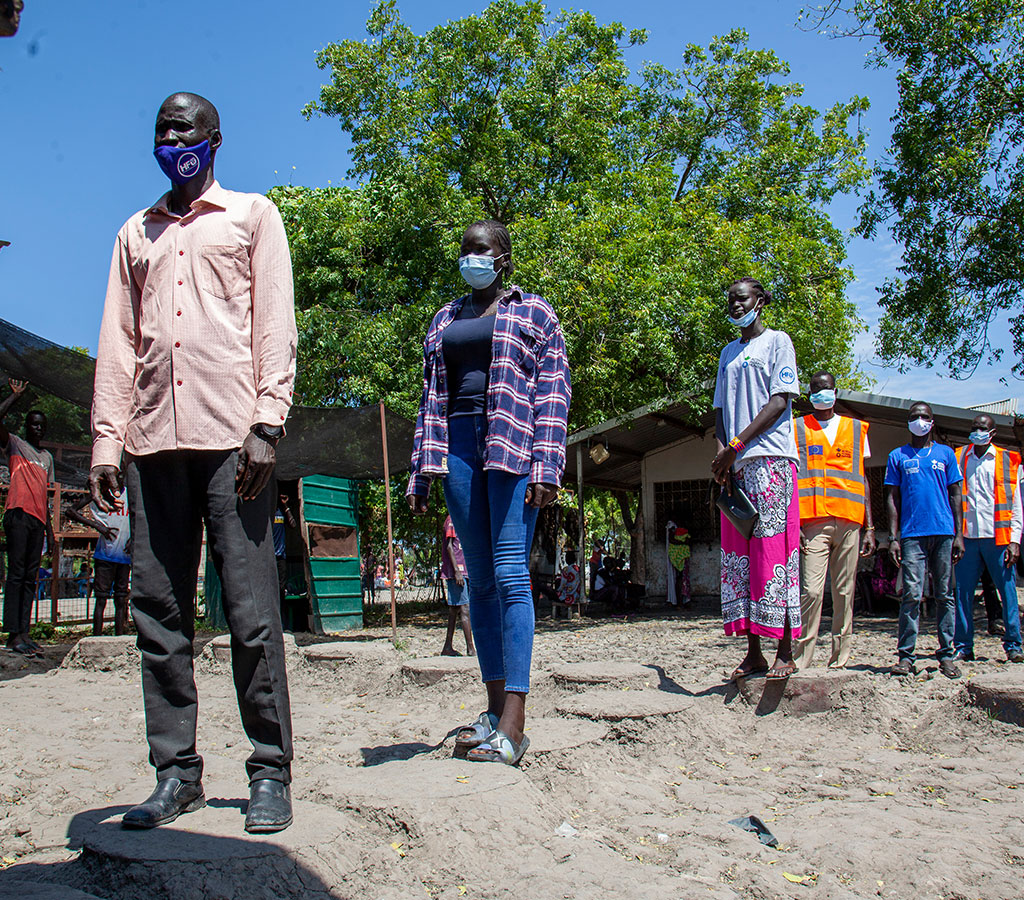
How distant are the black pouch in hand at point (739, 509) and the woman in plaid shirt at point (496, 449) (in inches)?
56.5

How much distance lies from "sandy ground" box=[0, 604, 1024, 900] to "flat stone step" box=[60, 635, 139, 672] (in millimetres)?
1258

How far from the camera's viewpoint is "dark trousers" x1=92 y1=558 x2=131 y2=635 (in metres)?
8.20

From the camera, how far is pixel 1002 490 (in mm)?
6484

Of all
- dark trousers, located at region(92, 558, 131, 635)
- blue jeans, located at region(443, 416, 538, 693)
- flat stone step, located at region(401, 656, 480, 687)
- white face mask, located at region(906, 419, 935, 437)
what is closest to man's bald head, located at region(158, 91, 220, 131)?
blue jeans, located at region(443, 416, 538, 693)

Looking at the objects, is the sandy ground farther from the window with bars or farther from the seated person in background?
the window with bars

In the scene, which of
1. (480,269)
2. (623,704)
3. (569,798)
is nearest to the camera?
(569,798)

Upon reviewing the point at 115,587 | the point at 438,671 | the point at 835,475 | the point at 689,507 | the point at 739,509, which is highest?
the point at 689,507

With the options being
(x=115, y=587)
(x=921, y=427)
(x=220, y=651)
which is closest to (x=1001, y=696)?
(x=921, y=427)

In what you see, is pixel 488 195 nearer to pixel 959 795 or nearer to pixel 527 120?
pixel 527 120

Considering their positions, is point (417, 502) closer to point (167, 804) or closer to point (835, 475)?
point (167, 804)

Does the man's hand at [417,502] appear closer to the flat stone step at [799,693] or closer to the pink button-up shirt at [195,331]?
the pink button-up shirt at [195,331]

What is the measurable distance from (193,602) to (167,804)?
1.70ft

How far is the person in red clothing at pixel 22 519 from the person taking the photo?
7.03m

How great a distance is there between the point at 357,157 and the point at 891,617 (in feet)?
44.5
